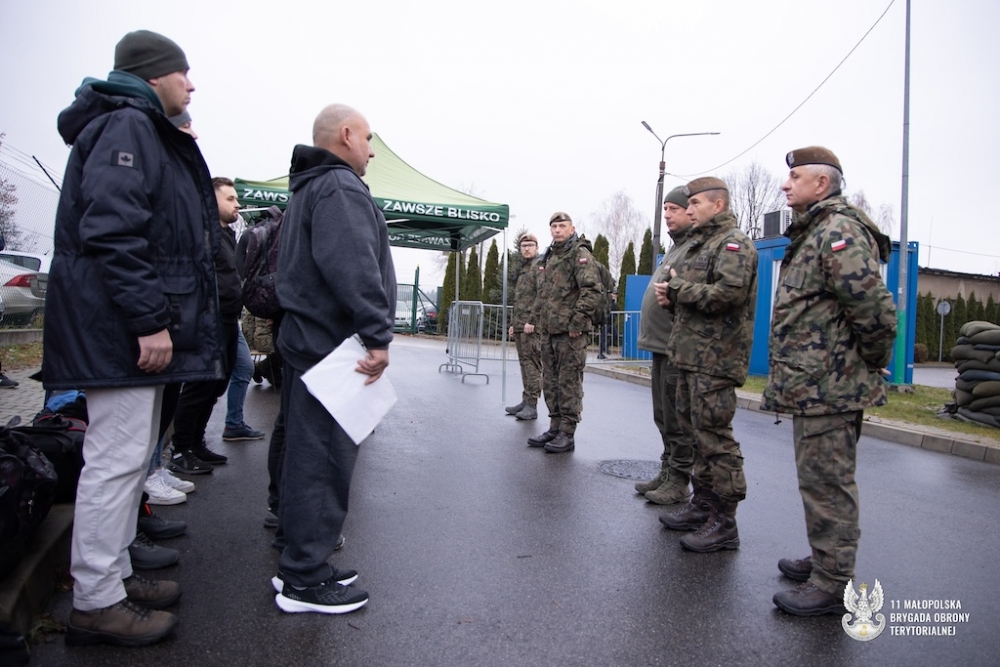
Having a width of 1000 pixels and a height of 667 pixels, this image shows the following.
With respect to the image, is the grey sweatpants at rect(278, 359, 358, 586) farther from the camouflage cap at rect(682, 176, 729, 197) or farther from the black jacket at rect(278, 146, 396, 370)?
the camouflage cap at rect(682, 176, 729, 197)

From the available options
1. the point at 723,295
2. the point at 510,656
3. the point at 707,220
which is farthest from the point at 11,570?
the point at 707,220

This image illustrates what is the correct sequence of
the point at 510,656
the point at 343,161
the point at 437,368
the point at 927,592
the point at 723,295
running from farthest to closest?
the point at 437,368 < the point at 723,295 < the point at 927,592 < the point at 343,161 < the point at 510,656

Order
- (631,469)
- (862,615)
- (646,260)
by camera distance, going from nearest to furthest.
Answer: (862,615), (631,469), (646,260)

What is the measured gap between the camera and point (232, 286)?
4.48 metres

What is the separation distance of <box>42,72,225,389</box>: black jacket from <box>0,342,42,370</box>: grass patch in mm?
8212

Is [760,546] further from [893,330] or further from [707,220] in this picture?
[707,220]

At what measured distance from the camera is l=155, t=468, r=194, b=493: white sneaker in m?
4.20

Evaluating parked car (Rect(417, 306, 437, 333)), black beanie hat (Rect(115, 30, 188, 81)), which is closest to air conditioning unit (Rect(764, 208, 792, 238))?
black beanie hat (Rect(115, 30, 188, 81))

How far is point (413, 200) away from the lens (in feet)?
31.0

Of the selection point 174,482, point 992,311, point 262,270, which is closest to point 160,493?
point 174,482

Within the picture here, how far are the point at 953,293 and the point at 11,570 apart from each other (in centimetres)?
3899

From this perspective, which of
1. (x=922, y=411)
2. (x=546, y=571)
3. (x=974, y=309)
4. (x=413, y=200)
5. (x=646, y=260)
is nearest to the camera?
(x=546, y=571)

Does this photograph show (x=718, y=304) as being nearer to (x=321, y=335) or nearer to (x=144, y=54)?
(x=321, y=335)

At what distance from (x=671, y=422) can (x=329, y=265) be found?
108 inches
